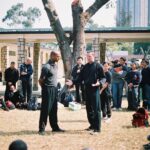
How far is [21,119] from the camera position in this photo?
12430 mm

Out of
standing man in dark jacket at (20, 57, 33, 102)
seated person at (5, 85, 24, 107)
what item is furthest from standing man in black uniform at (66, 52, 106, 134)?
standing man in dark jacket at (20, 57, 33, 102)

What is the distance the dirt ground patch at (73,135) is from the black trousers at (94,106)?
276 mm

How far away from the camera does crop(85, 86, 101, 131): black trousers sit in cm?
972

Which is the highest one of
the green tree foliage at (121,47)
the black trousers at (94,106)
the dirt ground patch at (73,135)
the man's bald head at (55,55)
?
the green tree foliage at (121,47)

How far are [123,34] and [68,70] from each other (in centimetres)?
758

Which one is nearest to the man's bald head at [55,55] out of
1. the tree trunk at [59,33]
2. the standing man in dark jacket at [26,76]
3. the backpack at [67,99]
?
the backpack at [67,99]

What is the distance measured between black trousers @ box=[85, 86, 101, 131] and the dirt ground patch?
0.91 ft

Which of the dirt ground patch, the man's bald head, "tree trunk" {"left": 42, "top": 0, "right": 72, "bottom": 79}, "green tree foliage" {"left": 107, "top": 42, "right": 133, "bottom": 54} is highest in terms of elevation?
"green tree foliage" {"left": 107, "top": 42, "right": 133, "bottom": 54}

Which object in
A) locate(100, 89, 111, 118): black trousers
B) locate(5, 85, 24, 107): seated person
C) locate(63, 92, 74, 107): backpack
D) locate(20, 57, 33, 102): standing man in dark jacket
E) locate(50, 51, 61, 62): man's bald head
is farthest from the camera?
locate(20, 57, 33, 102): standing man in dark jacket

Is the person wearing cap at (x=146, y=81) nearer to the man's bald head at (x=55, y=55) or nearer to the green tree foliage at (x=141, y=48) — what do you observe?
the man's bald head at (x=55, y=55)

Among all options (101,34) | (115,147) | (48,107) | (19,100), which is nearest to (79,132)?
(48,107)

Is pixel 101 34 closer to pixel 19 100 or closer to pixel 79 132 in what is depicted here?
pixel 19 100

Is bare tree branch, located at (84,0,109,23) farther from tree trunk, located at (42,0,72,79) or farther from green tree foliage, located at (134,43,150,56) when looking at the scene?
green tree foliage, located at (134,43,150,56)

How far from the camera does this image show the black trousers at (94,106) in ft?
31.9
